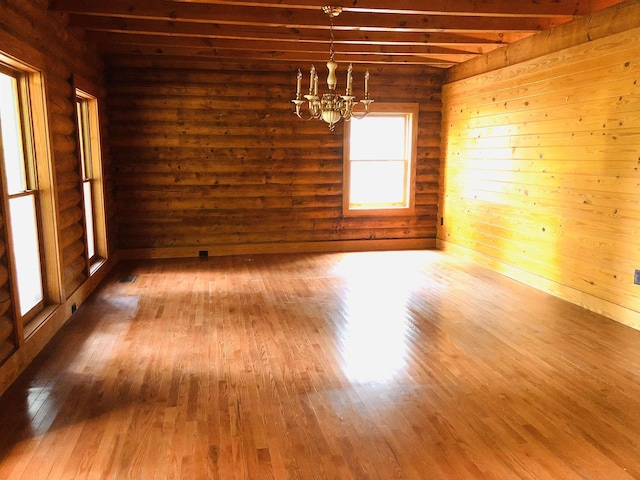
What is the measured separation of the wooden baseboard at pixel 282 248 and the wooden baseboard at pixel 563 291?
0.90 meters

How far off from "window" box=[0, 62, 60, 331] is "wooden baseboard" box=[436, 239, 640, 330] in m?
4.66

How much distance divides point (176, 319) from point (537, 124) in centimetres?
412

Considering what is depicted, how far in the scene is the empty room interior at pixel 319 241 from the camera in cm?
255

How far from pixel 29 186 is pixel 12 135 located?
1.32 ft

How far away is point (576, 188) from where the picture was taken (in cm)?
463

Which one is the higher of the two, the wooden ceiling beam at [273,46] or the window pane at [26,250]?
the wooden ceiling beam at [273,46]

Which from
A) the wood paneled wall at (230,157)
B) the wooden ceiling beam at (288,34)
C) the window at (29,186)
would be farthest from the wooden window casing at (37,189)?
the wood paneled wall at (230,157)

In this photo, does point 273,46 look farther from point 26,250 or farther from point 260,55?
point 26,250

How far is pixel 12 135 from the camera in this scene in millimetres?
3598

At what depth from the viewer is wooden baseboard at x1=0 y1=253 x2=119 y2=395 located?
300 cm

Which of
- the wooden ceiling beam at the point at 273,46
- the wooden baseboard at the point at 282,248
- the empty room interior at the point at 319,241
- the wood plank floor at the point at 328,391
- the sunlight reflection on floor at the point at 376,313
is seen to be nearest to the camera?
the wood plank floor at the point at 328,391

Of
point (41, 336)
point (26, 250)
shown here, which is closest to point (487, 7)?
point (26, 250)

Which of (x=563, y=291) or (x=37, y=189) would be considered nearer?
(x=37, y=189)

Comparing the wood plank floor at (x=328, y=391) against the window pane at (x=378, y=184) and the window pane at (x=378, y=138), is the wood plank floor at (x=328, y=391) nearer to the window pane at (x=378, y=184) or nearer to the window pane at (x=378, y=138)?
the window pane at (x=378, y=184)
